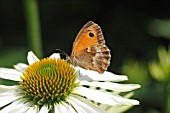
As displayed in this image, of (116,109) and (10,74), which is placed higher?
(10,74)

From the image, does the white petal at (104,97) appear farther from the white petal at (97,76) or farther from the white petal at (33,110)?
the white petal at (33,110)

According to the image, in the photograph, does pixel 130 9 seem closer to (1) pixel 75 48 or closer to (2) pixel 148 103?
(2) pixel 148 103

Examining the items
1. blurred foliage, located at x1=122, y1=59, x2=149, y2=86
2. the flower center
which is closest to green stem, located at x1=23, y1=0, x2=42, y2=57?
blurred foliage, located at x1=122, y1=59, x2=149, y2=86

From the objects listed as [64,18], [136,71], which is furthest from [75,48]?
[64,18]

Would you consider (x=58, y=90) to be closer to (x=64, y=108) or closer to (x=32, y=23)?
(x=64, y=108)

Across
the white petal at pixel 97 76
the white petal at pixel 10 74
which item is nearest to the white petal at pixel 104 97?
the white petal at pixel 97 76

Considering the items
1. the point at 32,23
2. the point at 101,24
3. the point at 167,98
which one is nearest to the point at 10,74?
the point at 167,98

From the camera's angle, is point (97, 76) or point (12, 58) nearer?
point (97, 76)
